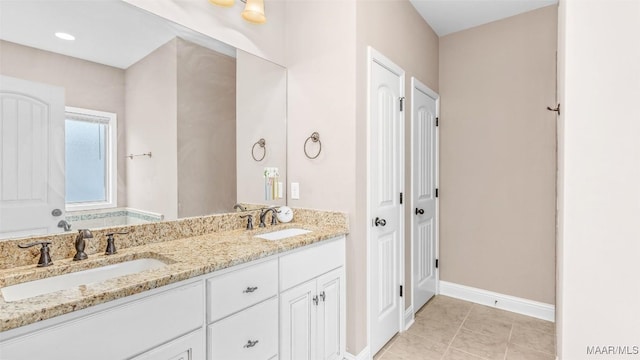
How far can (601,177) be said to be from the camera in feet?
4.38

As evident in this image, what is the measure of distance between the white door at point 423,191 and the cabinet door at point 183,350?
A: 207cm

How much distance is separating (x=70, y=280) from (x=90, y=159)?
56cm

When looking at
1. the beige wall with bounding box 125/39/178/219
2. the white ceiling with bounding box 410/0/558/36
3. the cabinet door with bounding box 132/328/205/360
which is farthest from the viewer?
the white ceiling with bounding box 410/0/558/36

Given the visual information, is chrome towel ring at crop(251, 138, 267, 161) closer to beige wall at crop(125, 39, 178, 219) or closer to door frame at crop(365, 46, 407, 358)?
beige wall at crop(125, 39, 178, 219)

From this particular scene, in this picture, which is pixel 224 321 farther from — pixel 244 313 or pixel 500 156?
pixel 500 156

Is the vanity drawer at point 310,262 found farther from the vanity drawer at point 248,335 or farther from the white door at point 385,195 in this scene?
the white door at point 385,195

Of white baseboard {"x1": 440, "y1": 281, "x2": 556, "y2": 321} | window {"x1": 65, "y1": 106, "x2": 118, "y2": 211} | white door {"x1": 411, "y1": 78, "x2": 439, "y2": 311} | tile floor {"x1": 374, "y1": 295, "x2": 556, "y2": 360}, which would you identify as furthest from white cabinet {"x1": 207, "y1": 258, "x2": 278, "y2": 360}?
white baseboard {"x1": 440, "y1": 281, "x2": 556, "y2": 321}

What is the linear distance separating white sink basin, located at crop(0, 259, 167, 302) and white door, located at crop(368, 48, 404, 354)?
4.60 feet

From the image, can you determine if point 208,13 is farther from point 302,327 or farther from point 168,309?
point 302,327

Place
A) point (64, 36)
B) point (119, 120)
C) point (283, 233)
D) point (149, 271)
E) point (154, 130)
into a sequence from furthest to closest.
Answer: point (283, 233)
point (154, 130)
point (119, 120)
point (64, 36)
point (149, 271)

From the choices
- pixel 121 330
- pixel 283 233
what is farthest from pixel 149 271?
pixel 283 233

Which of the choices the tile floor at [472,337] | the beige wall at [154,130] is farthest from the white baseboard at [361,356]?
the beige wall at [154,130]

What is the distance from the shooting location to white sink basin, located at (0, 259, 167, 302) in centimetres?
109

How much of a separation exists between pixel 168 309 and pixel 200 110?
126 cm
